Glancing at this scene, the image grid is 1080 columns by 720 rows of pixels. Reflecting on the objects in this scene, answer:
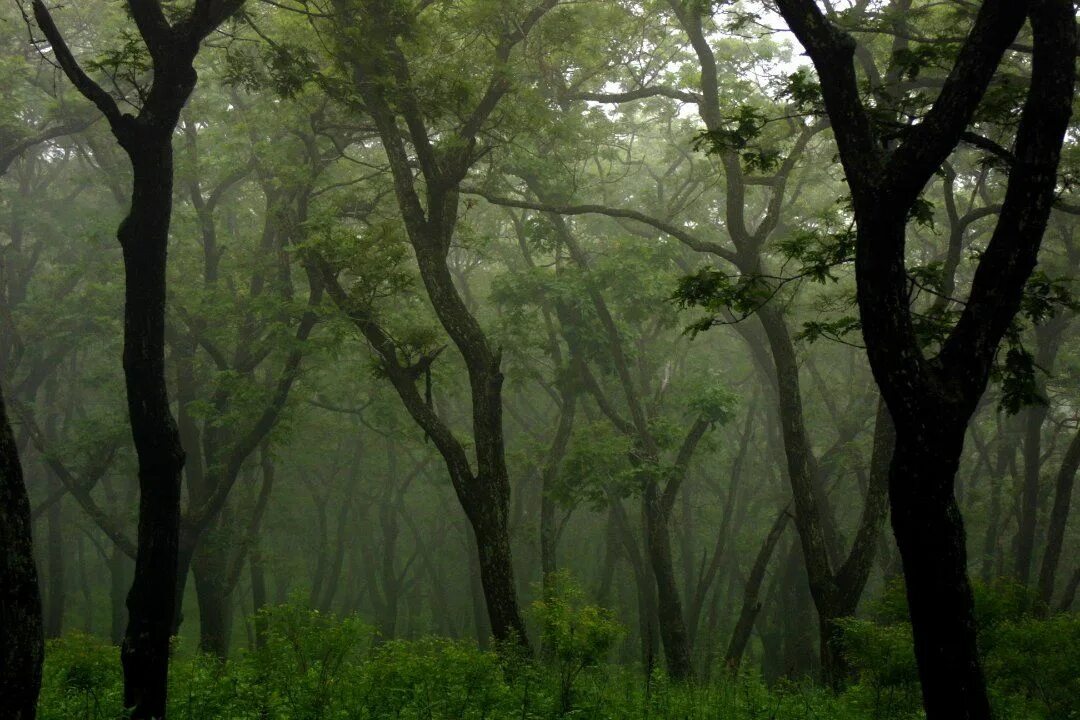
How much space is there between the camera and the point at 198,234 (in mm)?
20469

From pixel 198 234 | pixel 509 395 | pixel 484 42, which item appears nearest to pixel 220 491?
pixel 198 234

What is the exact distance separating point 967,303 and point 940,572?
1.69m

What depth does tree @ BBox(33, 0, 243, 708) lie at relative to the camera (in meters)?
6.44

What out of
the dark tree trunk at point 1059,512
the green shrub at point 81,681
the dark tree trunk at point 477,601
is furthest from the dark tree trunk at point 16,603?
the dark tree trunk at point 477,601

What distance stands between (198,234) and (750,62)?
43.0ft

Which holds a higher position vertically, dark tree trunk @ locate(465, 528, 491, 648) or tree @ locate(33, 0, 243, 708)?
tree @ locate(33, 0, 243, 708)

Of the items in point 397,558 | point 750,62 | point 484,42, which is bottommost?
point 397,558

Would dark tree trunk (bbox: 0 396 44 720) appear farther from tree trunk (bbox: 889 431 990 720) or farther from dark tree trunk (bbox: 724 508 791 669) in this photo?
dark tree trunk (bbox: 724 508 791 669)

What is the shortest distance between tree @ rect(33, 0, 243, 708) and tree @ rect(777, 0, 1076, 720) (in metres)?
4.75

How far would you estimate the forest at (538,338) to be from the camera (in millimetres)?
5520

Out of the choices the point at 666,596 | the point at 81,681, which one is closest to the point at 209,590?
the point at 666,596

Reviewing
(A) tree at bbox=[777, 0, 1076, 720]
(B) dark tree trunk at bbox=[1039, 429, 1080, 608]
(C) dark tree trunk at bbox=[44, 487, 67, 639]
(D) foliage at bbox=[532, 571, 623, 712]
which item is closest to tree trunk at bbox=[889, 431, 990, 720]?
(A) tree at bbox=[777, 0, 1076, 720]

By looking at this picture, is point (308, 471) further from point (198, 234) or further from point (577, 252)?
point (577, 252)

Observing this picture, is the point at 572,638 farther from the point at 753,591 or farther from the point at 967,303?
the point at 753,591
